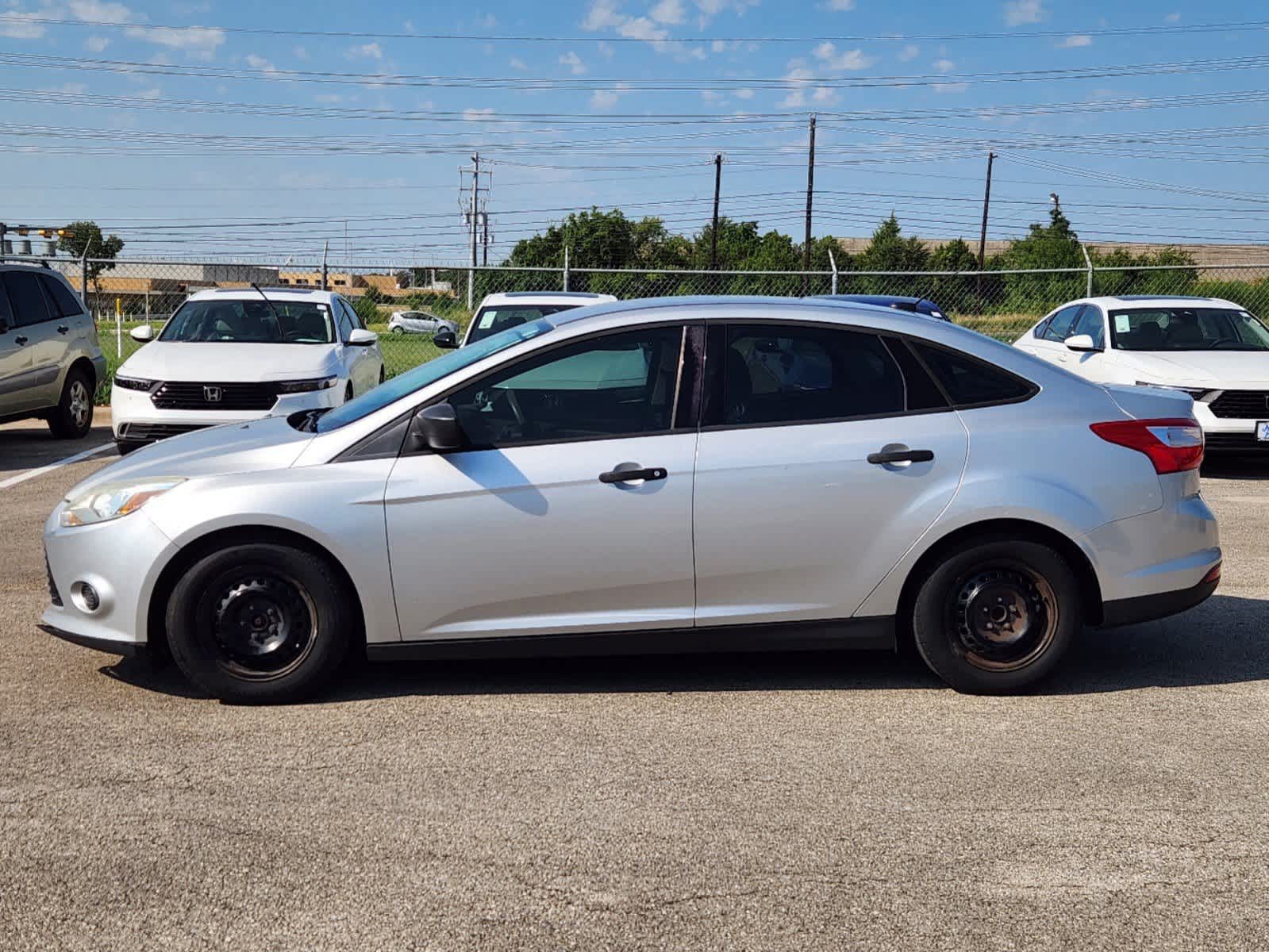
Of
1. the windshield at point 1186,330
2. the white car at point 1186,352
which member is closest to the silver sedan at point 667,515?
the white car at point 1186,352

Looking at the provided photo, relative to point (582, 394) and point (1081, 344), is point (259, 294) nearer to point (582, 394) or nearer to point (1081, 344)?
point (1081, 344)

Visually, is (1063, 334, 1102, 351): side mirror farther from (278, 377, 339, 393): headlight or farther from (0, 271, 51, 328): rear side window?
(0, 271, 51, 328): rear side window

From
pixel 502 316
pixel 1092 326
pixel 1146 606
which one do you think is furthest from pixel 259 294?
pixel 1146 606

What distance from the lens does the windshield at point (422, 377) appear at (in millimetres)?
5465

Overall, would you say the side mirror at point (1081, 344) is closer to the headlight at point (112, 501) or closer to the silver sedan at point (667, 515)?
the silver sedan at point (667, 515)

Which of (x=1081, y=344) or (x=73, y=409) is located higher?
(x=1081, y=344)

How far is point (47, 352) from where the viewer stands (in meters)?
13.4

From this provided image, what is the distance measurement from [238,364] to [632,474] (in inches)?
305

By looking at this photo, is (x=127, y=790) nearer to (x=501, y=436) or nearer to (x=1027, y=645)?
(x=501, y=436)

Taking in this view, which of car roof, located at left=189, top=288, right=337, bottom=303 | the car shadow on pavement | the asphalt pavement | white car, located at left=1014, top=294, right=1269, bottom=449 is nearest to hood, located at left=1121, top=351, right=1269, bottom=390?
white car, located at left=1014, top=294, right=1269, bottom=449

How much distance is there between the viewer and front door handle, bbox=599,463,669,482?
5.17 m

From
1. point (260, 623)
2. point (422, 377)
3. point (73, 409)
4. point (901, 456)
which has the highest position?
point (422, 377)

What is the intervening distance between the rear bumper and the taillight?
50cm

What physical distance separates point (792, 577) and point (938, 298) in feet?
67.4
